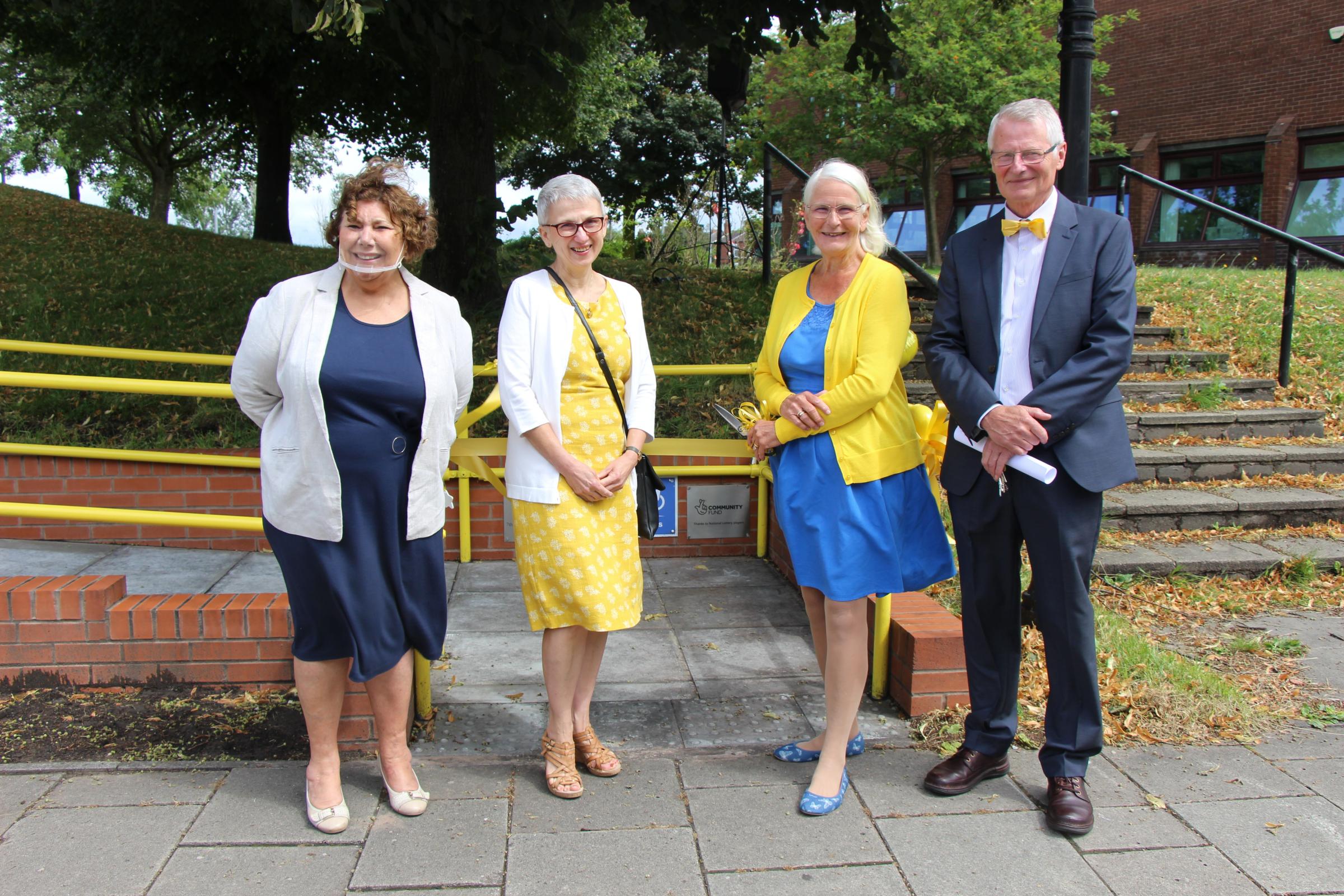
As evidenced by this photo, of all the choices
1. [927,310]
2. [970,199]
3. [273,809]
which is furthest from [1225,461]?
[970,199]

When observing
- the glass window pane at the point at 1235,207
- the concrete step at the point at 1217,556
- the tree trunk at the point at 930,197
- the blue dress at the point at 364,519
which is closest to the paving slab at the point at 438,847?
the blue dress at the point at 364,519

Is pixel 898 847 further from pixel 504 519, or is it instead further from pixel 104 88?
pixel 104 88

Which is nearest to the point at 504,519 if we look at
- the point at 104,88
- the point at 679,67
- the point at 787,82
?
the point at 104,88

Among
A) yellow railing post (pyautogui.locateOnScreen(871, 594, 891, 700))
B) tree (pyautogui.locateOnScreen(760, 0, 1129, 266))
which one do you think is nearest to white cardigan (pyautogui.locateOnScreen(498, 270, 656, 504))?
yellow railing post (pyautogui.locateOnScreen(871, 594, 891, 700))

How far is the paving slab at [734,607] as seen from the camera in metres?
4.38

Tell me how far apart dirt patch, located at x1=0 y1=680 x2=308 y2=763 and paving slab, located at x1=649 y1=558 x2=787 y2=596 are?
203 centimetres

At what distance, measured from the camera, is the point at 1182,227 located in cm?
2014

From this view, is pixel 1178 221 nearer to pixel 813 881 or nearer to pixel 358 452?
pixel 813 881

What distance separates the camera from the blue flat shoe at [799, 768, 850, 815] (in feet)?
9.08

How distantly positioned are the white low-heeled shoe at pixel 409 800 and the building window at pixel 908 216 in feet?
80.8

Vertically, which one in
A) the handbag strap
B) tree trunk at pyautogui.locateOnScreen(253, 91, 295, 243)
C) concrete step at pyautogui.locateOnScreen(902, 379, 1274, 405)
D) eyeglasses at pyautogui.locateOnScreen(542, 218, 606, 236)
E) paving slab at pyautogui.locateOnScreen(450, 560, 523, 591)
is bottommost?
paving slab at pyautogui.locateOnScreen(450, 560, 523, 591)

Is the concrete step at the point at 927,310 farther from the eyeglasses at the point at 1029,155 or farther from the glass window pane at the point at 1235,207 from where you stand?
the glass window pane at the point at 1235,207

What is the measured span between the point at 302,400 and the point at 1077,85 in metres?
3.04

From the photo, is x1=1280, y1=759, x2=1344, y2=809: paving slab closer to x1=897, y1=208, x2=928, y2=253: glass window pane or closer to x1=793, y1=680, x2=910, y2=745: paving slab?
x1=793, y1=680, x2=910, y2=745: paving slab
